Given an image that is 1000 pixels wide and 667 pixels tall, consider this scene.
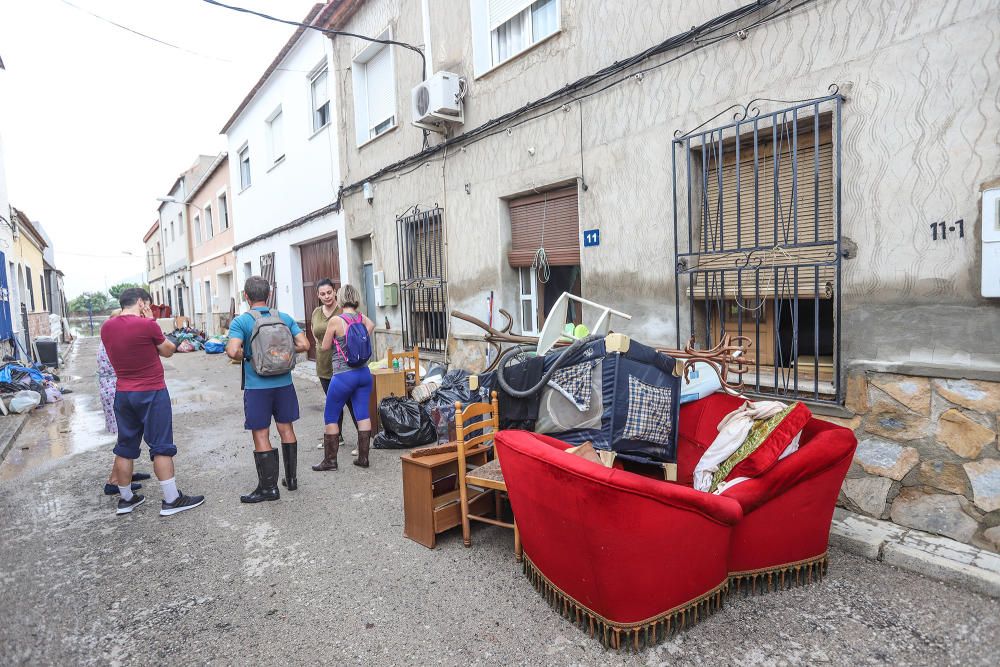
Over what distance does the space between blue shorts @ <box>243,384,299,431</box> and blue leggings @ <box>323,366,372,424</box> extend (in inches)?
20.0

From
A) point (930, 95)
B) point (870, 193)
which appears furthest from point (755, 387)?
point (930, 95)

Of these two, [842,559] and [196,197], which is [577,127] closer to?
[842,559]

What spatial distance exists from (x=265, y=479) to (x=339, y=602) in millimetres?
1757

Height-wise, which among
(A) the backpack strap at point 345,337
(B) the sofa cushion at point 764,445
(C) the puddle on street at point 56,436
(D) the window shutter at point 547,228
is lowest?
(C) the puddle on street at point 56,436

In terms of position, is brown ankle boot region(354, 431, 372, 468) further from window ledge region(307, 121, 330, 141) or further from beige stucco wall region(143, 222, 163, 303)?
beige stucco wall region(143, 222, 163, 303)

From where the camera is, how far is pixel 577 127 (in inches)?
207

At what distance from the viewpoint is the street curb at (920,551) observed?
109 inches

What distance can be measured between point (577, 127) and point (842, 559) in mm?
4003

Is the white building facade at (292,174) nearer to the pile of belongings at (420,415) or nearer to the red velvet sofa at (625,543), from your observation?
the pile of belongings at (420,415)

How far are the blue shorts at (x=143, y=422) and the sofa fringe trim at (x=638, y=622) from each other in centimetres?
301

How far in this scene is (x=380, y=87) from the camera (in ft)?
27.9

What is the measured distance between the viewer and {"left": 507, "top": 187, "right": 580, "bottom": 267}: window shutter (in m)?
5.62

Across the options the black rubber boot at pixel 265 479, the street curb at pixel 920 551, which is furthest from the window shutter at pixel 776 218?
the black rubber boot at pixel 265 479

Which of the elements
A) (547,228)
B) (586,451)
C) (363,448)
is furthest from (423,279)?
(586,451)
